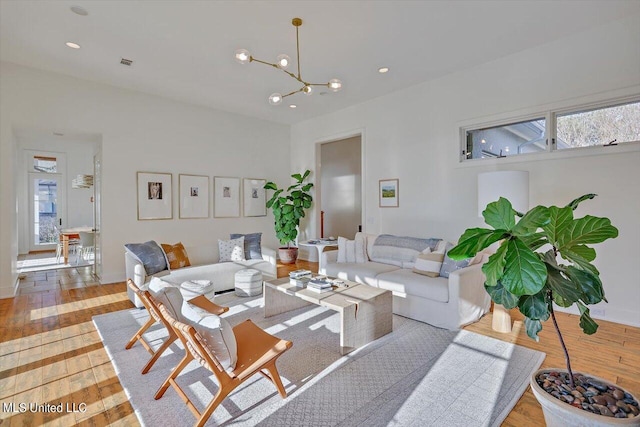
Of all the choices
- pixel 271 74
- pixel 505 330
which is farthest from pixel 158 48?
pixel 505 330

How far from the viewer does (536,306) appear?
5.02ft

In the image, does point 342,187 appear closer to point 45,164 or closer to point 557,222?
point 557,222

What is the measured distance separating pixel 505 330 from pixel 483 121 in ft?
9.79

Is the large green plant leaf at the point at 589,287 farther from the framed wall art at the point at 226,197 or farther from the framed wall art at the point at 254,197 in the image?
the framed wall art at the point at 254,197

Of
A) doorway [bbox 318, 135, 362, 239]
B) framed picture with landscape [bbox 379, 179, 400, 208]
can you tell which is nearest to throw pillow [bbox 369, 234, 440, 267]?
framed picture with landscape [bbox 379, 179, 400, 208]

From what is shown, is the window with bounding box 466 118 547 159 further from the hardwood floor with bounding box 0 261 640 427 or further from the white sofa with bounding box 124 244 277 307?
the white sofa with bounding box 124 244 277 307

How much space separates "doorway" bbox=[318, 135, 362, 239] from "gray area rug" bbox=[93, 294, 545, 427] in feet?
18.5

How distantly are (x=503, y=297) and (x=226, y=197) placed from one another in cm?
621

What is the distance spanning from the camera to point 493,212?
5.21 ft

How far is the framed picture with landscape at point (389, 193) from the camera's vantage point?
18.9 ft

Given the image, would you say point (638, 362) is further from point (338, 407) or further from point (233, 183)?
point (233, 183)

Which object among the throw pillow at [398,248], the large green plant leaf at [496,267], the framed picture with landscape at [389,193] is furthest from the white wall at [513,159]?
the large green plant leaf at [496,267]

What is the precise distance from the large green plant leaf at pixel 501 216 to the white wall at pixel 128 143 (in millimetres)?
5973

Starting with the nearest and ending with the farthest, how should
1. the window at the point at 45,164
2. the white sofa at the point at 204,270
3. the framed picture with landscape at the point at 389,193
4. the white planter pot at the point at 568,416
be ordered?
the white planter pot at the point at 568,416 → the white sofa at the point at 204,270 → the framed picture with landscape at the point at 389,193 → the window at the point at 45,164
